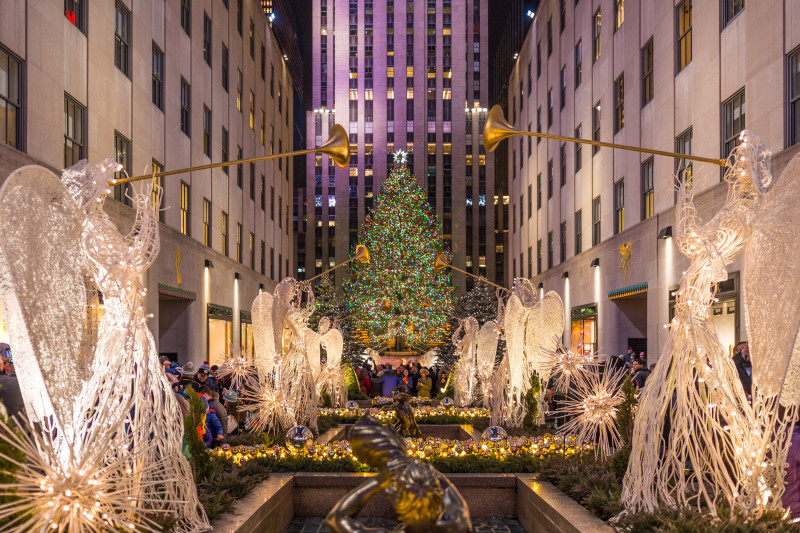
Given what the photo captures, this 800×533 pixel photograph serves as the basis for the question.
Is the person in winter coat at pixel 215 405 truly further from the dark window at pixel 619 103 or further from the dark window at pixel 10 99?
the dark window at pixel 619 103

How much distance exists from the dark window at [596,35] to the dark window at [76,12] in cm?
1978

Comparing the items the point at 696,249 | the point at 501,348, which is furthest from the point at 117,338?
the point at 501,348

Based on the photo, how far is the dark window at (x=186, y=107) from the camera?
24703 millimetres

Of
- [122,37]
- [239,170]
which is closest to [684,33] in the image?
[122,37]

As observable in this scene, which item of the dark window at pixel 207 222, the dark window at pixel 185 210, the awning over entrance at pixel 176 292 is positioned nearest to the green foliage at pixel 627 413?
the awning over entrance at pixel 176 292

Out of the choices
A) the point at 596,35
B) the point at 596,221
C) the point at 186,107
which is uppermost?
the point at 596,35

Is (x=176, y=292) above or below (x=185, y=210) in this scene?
below

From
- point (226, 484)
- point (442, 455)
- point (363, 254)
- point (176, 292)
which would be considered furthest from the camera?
point (363, 254)

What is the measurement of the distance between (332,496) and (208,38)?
23.8 meters

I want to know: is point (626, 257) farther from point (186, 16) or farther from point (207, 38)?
point (207, 38)

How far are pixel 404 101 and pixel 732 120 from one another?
55114 millimetres

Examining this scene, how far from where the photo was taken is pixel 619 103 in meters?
25.5

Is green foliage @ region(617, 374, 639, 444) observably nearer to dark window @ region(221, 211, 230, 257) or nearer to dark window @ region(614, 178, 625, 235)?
dark window @ region(614, 178, 625, 235)

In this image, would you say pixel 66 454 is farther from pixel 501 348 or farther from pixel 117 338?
pixel 501 348
